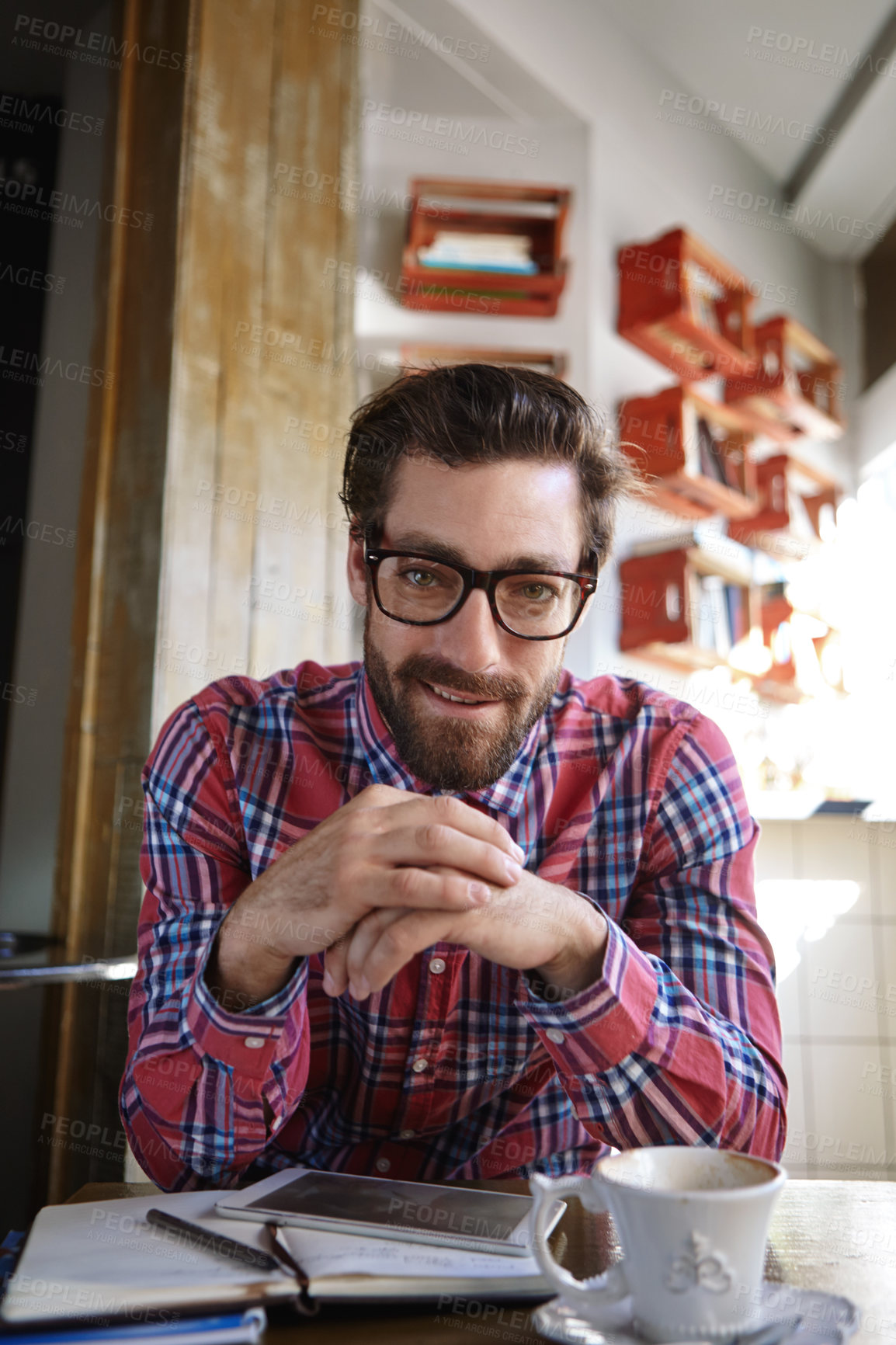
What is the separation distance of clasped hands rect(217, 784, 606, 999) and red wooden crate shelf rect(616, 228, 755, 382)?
2.65m

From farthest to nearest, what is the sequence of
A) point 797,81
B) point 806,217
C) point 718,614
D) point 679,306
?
point 806,217 < point 797,81 < point 718,614 < point 679,306

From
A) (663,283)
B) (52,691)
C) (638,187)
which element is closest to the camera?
(52,691)

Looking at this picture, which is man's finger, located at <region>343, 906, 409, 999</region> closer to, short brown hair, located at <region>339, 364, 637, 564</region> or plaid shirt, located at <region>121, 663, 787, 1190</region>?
plaid shirt, located at <region>121, 663, 787, 1190</region>

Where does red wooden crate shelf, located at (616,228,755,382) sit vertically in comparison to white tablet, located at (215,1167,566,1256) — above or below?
above

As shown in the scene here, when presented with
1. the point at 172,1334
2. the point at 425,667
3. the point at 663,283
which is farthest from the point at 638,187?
the point at 172,1334

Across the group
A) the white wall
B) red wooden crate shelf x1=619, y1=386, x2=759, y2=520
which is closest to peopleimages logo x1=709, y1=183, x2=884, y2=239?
the white wall

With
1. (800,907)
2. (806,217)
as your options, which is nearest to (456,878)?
(800,907)

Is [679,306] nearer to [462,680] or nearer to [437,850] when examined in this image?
[462,680]

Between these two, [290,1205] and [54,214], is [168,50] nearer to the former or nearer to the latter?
[54,214]

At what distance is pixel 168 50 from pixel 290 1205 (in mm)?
2265

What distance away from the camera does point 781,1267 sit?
2.15ft

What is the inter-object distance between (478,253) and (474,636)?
2068 millimetres

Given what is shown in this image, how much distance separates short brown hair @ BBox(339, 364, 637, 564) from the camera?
3.66ft

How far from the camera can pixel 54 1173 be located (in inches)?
72.4
